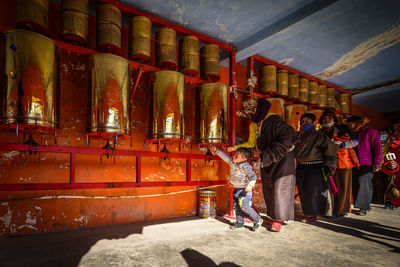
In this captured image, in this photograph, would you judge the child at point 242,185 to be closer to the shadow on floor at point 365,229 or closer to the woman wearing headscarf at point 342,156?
the shadow on floor at point 365,229

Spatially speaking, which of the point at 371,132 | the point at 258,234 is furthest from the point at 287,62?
the point at 258,234

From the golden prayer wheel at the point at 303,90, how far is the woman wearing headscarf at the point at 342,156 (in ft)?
5.31

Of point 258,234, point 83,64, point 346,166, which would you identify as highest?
→ point 83,64

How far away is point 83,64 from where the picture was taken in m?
3.47

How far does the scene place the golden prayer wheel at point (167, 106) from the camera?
10.5 ft

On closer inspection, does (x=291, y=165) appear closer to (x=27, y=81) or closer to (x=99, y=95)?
(x=99, y=95)

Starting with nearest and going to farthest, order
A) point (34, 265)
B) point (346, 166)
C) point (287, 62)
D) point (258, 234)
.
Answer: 1. point (34, 265)
2. point (258, 234)
3. point (346, 166)
4. point (287, 62)

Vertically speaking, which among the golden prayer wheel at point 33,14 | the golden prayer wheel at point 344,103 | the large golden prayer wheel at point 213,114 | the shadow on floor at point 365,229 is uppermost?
the golden prayer wheel at point 33,14

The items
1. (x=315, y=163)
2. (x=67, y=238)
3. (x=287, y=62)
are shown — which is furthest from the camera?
(x=287, y=62)

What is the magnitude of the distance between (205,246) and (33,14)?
322 cm

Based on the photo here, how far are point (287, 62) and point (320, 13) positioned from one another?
1872mm

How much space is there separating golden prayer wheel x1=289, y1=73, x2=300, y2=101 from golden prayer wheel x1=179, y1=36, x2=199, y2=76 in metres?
2.73

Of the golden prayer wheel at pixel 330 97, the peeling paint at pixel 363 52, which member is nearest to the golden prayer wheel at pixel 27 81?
the peeling paint at pixel 363 52

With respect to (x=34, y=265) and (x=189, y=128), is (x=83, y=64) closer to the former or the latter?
(x=189, y=128)
